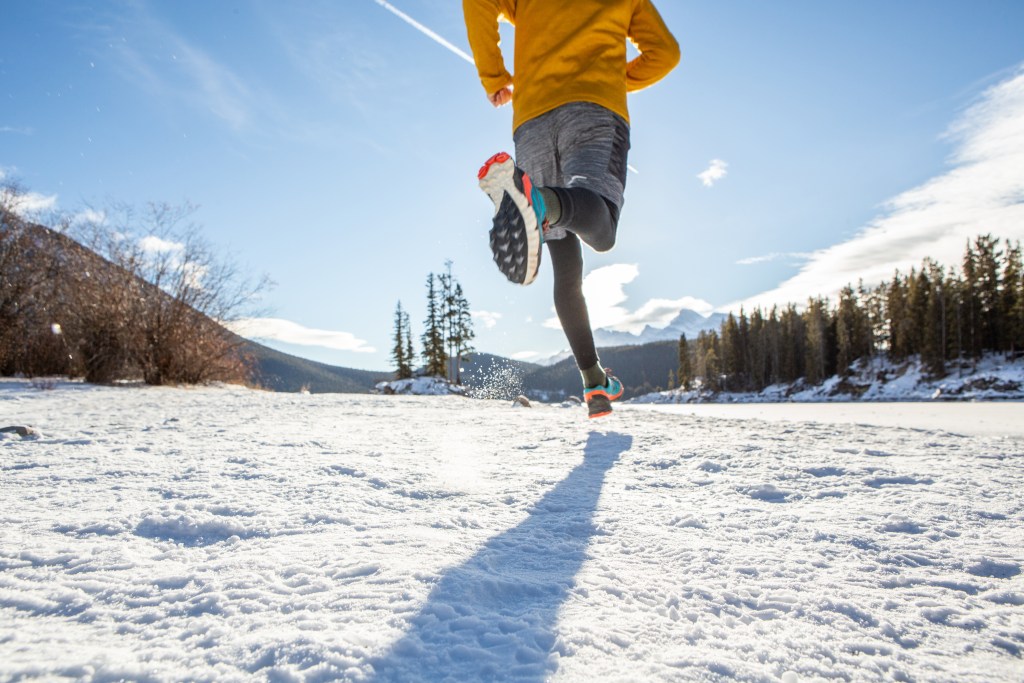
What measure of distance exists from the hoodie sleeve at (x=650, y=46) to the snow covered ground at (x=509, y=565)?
1949 mm

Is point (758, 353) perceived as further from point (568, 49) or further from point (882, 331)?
point (568, 49)

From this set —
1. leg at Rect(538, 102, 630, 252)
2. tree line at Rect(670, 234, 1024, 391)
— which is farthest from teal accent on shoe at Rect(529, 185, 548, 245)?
tree line at Rect(670, 234, 1024, 391)

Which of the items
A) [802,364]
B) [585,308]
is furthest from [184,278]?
[802,364]

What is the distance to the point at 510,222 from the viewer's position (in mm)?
1561

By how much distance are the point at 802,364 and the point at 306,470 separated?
59.4 metres

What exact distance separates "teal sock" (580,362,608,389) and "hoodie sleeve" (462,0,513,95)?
1454 mm

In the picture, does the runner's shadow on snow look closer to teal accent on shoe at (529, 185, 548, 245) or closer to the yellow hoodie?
teal accent on shoe at (529, 185, 548, 245)

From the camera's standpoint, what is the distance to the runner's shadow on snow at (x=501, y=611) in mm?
486

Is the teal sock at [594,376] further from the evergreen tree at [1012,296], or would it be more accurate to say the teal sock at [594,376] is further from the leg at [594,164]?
the evergreen tree at [1012,296]

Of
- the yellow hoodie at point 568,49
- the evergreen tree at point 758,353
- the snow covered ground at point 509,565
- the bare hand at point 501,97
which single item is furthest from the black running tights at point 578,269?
the evergreen tree at point 758,353

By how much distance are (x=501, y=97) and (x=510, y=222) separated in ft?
4.14

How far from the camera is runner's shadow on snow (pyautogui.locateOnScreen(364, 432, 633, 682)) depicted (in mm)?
486

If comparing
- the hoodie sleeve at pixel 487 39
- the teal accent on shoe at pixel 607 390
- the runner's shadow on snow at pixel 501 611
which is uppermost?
the hoodie sleeve at pixel 487 39

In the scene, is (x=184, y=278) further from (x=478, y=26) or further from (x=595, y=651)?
(x=595, y=651)
